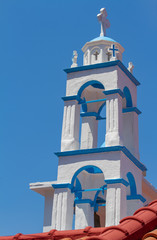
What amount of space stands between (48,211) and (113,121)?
4643 mm

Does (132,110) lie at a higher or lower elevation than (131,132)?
higher

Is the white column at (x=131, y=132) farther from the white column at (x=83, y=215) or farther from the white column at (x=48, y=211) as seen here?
the white column at (x=48, y=211)

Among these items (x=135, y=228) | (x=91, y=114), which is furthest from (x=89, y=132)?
(x=135, y=228)

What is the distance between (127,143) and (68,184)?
8.60 ft

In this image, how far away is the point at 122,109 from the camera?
15.7 metres

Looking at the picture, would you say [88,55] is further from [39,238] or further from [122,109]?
[39,238]

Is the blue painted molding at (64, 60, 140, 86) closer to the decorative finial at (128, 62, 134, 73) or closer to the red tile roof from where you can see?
the decorative finial at (128, 62, 134, 73)

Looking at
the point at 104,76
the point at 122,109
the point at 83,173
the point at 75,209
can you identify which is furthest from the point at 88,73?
the point at 75,209

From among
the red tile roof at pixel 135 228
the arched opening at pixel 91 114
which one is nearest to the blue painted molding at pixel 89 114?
the arched opening at pixel 91 114

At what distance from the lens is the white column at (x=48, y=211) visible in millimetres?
16375

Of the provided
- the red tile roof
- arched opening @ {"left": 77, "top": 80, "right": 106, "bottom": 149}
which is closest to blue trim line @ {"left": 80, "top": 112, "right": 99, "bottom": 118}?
arched opening @ {"left": 77, "top": 80, "right": 106, "bottom": 149}

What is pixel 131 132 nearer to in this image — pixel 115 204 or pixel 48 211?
pixel 115 204

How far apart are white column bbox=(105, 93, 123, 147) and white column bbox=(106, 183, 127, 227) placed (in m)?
1.33

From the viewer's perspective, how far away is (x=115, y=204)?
42.6ft
